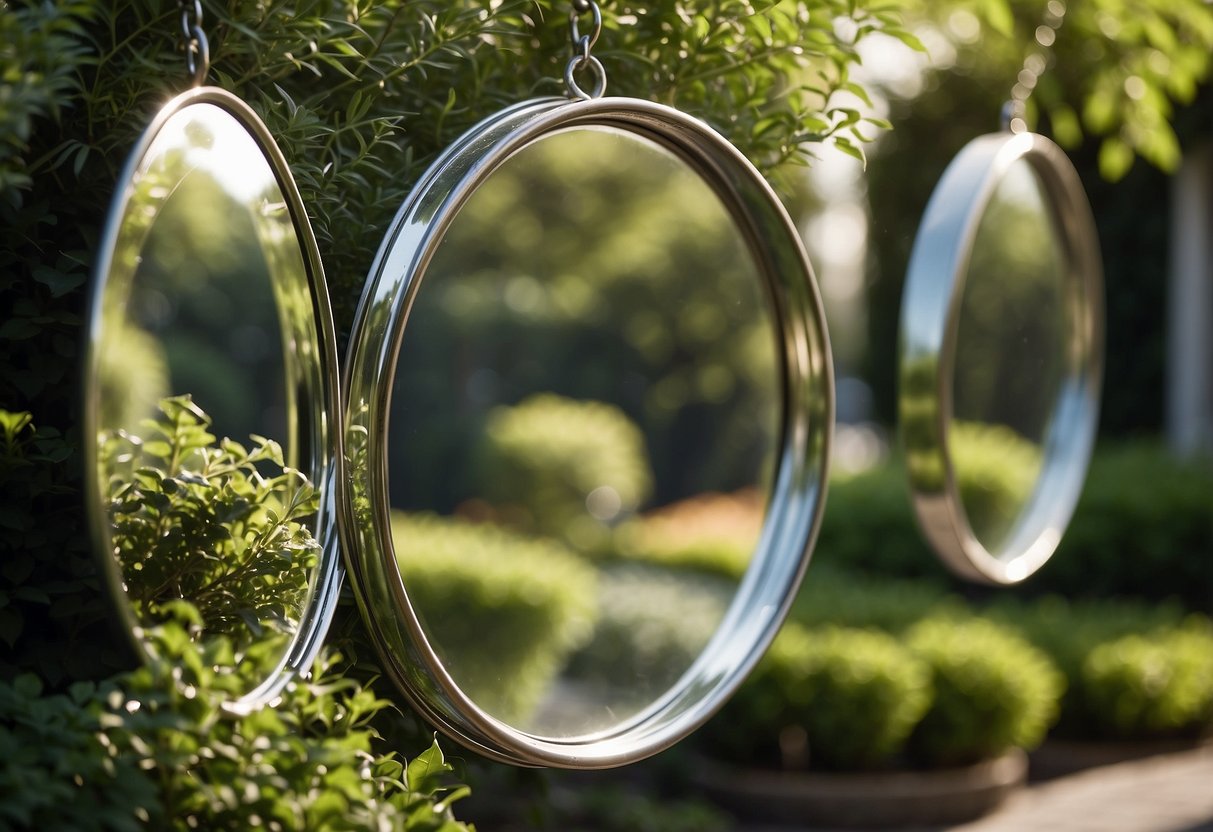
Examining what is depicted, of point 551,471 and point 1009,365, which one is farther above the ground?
point 551,471

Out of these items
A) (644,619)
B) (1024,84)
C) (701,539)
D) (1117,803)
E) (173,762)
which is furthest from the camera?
(701,539)

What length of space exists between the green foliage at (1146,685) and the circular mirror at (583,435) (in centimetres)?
175

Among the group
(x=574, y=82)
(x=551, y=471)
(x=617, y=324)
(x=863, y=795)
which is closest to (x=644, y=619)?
(x=863, y=795)

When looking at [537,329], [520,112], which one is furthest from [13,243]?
[537,329]

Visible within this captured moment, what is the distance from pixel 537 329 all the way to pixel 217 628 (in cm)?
1551

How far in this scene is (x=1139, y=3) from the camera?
3.70 meters

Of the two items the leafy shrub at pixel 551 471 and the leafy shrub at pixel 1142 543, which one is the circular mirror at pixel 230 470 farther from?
the leafy shrub at pixel 551 471

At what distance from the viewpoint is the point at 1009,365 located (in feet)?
13.6

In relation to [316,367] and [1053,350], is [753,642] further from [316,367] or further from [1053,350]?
[1053,350]

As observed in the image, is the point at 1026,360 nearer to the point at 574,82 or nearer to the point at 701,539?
the point at 574,82

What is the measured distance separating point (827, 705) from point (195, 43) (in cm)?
372

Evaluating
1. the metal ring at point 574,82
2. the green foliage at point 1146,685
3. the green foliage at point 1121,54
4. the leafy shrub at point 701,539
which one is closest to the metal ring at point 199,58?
Answer: the metal ring at point 574,82

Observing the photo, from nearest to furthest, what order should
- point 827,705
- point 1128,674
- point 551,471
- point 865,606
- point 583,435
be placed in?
point 827,705 < point 1128,674 < point 865,606 < point 551,471 < point 583,435

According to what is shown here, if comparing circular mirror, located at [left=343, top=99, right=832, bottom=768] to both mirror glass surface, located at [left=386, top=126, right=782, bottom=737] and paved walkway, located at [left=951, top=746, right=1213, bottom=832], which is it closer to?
mirror glass surface, located at [left=386, top=126, right=782, bottom=737]
